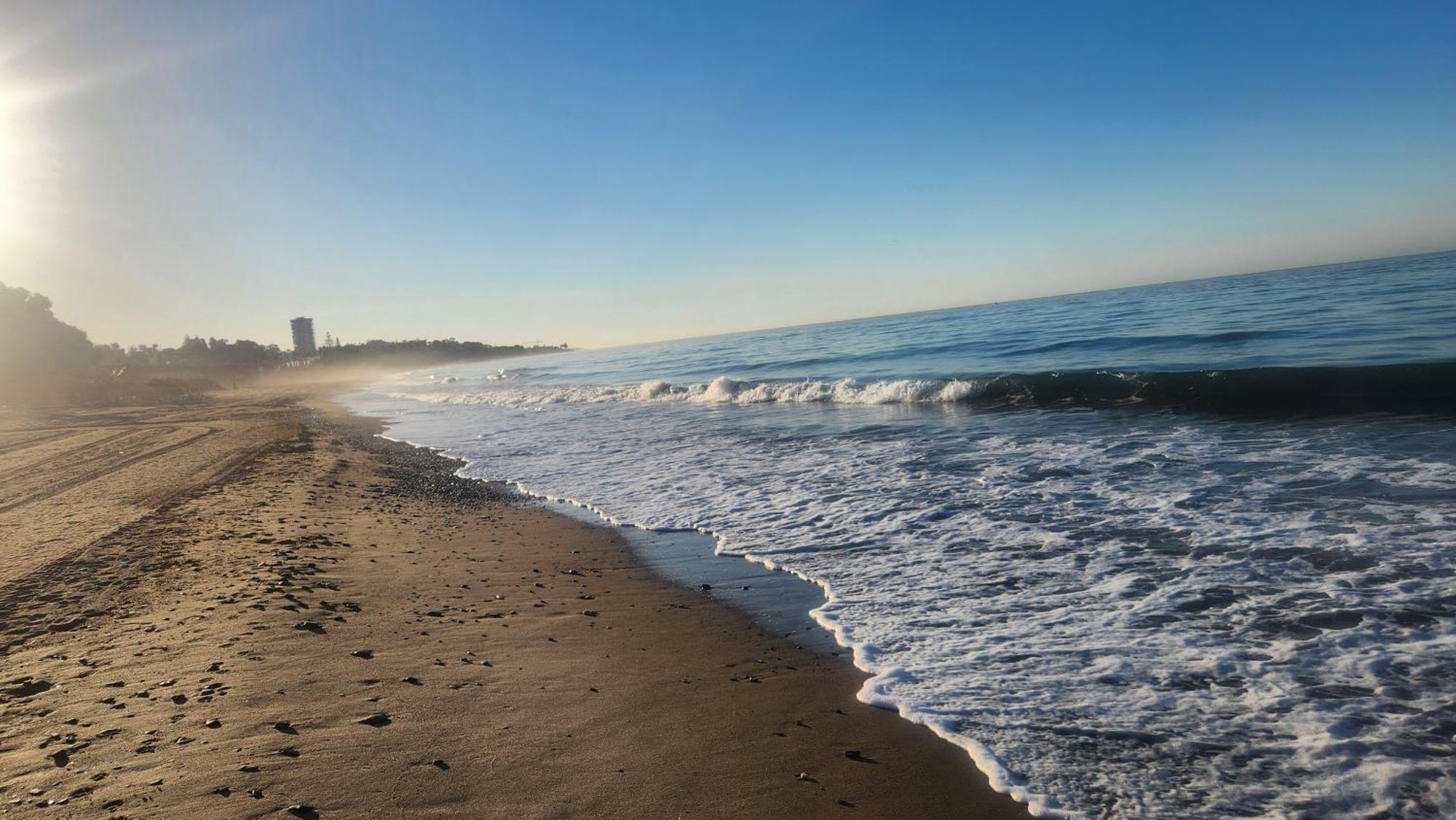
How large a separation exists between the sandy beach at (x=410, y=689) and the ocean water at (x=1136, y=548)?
27.8 inches

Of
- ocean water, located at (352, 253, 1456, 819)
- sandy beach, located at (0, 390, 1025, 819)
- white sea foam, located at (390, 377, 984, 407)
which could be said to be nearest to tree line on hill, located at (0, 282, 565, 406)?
white sea foam, located at (390, 377, 984, 407)

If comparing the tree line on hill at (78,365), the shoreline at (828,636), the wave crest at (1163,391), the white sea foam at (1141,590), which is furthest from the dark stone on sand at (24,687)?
the tree line on hill at (78,365)

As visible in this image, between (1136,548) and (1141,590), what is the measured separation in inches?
38.9

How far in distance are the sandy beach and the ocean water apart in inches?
27.8

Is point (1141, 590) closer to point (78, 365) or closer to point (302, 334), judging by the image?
point (78, 365)

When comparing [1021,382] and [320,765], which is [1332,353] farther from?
[320,765]

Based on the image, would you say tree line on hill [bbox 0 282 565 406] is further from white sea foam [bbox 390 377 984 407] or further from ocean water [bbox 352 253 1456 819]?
ocean water [bbox 352 253 1456 819]

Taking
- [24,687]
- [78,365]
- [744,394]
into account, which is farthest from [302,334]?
[24,687]

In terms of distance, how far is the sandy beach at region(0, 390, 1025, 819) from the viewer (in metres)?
2.96

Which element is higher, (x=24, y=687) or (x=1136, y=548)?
(x=24, y=687)

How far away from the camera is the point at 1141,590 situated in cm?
500

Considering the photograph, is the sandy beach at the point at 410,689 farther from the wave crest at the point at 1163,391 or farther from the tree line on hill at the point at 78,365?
the tree line on hill at the point at 78,365

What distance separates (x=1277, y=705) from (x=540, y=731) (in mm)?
3714

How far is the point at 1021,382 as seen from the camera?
674 inches
